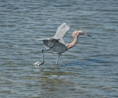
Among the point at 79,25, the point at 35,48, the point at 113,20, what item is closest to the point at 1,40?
the point at 35,48

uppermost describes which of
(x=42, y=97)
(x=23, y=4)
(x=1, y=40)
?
(x=23, y=4)

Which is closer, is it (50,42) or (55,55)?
(50,42)

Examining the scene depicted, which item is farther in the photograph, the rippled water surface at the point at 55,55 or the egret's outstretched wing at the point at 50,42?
the egret's outstretched wing at the point at 50,42

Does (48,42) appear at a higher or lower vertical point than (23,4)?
lower

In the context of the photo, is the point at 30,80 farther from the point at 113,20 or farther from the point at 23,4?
the point at 23,4

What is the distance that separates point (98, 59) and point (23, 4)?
10760 millimetres

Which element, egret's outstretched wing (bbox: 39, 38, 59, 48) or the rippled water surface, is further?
egret's outstretched wing (bbox: 39, 38, 59, 48)

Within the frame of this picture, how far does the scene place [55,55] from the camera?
47.6 ft

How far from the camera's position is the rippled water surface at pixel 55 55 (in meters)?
10.9

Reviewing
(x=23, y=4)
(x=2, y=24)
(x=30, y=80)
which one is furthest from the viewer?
(x=23, y=4)

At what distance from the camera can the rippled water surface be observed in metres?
10.9

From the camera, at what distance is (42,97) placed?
1020cm

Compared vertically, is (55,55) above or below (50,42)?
below

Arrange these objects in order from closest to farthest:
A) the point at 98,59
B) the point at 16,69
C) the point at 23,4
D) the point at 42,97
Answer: the point at 42,97, the point at 16,69, the point at 98,59, the point at 23,4
